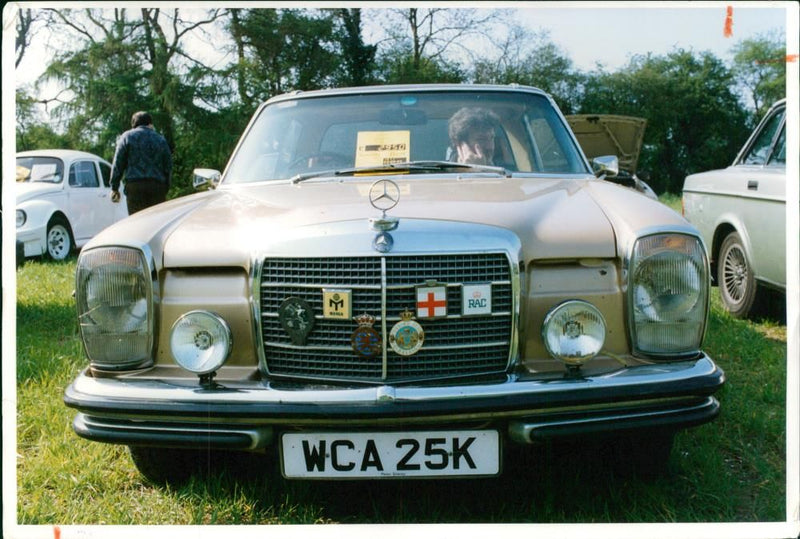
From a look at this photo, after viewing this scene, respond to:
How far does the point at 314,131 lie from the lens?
3291 millimetres

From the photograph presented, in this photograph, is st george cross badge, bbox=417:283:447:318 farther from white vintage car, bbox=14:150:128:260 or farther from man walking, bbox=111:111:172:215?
white vintage car, bbox=14:150:128:260

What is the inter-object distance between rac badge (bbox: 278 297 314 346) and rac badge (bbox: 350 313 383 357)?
0.50ft

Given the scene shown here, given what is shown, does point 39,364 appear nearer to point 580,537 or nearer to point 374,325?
point 374,325

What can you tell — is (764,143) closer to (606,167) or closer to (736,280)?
(736,280)

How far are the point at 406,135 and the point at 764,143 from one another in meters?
3.25

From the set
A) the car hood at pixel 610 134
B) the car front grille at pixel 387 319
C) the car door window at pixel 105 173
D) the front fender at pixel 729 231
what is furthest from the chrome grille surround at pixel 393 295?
the car door window at pixel 105 173

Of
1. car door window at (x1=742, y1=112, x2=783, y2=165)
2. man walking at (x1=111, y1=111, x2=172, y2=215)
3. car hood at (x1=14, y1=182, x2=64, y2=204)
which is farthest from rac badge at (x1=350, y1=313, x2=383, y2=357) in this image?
car hood at (x1=14, y1=182, x2=64, y2=204)

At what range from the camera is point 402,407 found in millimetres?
2039

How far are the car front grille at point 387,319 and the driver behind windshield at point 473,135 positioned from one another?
1.06 meters

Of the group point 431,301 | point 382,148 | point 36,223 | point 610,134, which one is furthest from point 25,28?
point 610,134

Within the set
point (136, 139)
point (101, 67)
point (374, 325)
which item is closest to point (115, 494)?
point (374, 325)

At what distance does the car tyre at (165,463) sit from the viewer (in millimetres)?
2531

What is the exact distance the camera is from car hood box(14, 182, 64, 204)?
8648 mm

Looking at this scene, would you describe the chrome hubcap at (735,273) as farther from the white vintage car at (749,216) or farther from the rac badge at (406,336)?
the rac badge at (406,336)
